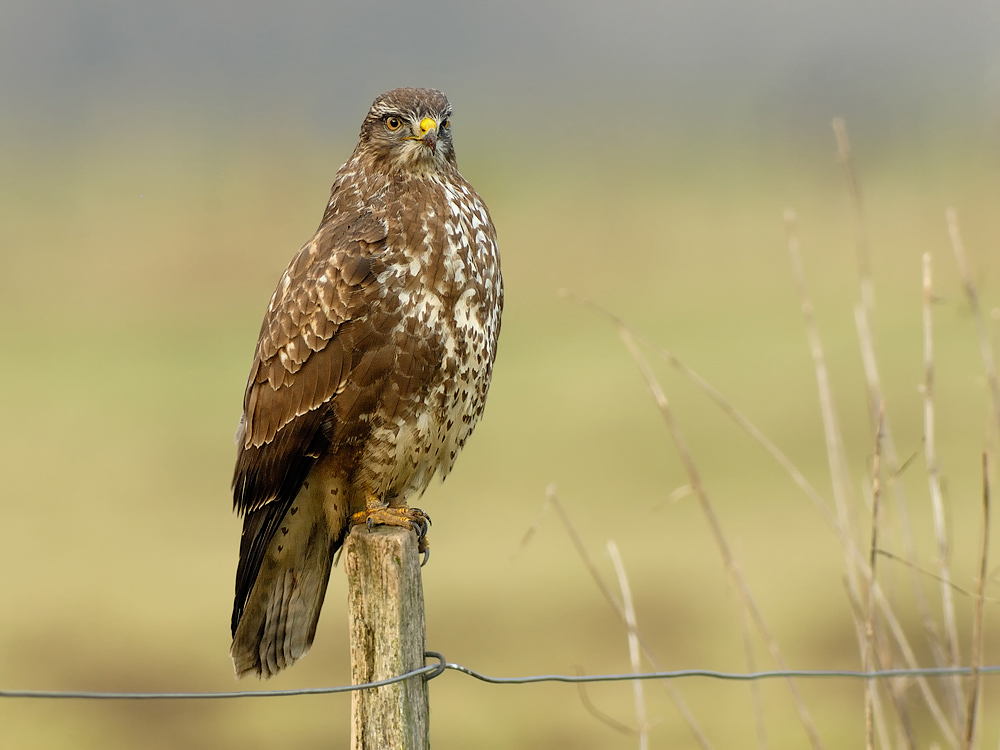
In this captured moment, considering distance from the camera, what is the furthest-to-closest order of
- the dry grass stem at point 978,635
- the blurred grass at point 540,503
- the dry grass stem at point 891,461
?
the blurred grass at point 540,503
the dry grass stem at point 891,461
the dry grass stem at point 978,635

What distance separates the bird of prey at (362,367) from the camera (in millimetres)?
3557

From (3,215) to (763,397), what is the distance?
133 ft

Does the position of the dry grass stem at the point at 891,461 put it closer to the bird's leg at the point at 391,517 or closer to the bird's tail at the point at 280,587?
the bird's leg at the point at 391,517

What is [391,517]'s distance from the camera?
3.66 m

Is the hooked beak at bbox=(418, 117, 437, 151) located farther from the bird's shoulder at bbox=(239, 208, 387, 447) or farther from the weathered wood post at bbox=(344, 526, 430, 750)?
the weathered wood post at bbox=(344, 526, 430, 750)

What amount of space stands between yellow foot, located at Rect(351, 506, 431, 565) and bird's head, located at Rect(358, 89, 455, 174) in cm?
91

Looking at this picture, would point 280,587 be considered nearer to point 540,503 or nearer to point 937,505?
point 937,505

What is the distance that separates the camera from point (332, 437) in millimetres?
3656

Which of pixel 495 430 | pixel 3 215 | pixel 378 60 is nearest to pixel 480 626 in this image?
pixel 495 430

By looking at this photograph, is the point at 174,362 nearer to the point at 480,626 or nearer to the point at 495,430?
the point at 495,430

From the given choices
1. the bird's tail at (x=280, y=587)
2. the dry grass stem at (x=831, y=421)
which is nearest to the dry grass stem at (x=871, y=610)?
the dry grass stem at (x=831, y=421)

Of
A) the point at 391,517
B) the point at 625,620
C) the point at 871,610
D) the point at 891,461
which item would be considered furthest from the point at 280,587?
the point at 891,461

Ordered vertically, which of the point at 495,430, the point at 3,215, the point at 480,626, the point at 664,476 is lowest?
the point at 480,626

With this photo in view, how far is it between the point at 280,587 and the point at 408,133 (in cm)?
125
